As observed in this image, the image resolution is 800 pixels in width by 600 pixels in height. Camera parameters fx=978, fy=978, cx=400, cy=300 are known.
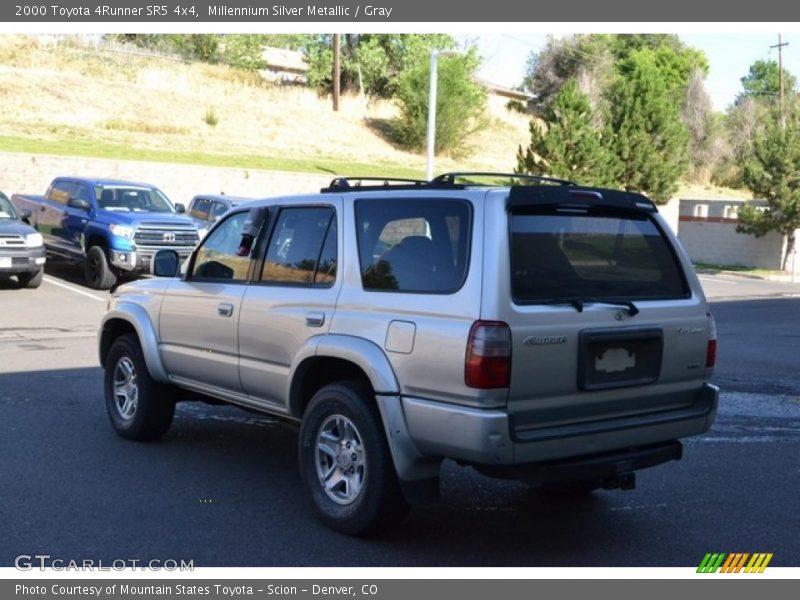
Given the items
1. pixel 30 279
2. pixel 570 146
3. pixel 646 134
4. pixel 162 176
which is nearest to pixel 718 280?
pixel 570 146

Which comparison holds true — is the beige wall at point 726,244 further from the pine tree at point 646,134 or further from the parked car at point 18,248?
the parked car at point 18,248

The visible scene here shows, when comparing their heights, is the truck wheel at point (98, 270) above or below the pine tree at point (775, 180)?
below

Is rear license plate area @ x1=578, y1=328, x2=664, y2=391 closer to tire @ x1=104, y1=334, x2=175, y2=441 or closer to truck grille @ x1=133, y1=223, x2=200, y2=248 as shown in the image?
tire @ x1=104, y1=334, x2=175, y2=441

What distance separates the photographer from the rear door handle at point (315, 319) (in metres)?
5.73

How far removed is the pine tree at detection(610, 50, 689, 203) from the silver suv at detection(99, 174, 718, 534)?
3254 cm

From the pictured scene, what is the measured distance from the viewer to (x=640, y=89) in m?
38.0

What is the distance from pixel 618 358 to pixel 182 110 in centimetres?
4436

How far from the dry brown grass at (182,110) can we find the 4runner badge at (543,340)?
35464 mm

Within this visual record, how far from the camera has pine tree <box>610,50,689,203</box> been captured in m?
37.6

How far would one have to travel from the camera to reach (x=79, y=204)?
19.5m

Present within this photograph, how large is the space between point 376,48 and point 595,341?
60562 mm

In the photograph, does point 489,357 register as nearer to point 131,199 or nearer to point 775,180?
point 131,199

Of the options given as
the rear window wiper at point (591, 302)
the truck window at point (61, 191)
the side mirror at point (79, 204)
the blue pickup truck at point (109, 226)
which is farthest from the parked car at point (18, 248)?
the rear window wiper at point (591, 302)

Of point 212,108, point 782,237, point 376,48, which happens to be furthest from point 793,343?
point 376,48
